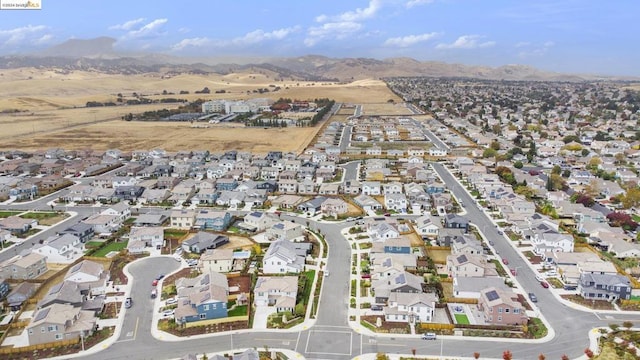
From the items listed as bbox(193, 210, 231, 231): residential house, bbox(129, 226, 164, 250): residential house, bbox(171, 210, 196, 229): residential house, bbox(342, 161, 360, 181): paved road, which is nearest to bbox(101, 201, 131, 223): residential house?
bbox(171, 210, 196, 229): residential house

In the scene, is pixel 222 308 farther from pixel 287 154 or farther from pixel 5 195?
pixel 287 154

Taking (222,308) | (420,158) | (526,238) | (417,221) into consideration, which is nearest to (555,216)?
(526,238)

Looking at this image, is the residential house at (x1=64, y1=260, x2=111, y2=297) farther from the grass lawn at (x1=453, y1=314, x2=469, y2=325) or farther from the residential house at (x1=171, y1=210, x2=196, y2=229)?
the grass lawn at (x1=453, y1=314, x2=469, y2=325)

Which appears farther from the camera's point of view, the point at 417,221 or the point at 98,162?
the point at 98,162

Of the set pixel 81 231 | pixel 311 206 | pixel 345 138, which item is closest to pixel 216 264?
pixel 81 231

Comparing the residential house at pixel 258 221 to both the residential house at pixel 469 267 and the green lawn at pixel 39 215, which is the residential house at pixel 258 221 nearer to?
the residential house at pixel 469 267

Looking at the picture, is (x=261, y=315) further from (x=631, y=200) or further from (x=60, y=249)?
(x=631, y=200)

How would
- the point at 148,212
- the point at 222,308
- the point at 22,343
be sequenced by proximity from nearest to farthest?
the point at 22,343 → the point at 222,308 → the point at 148,212
